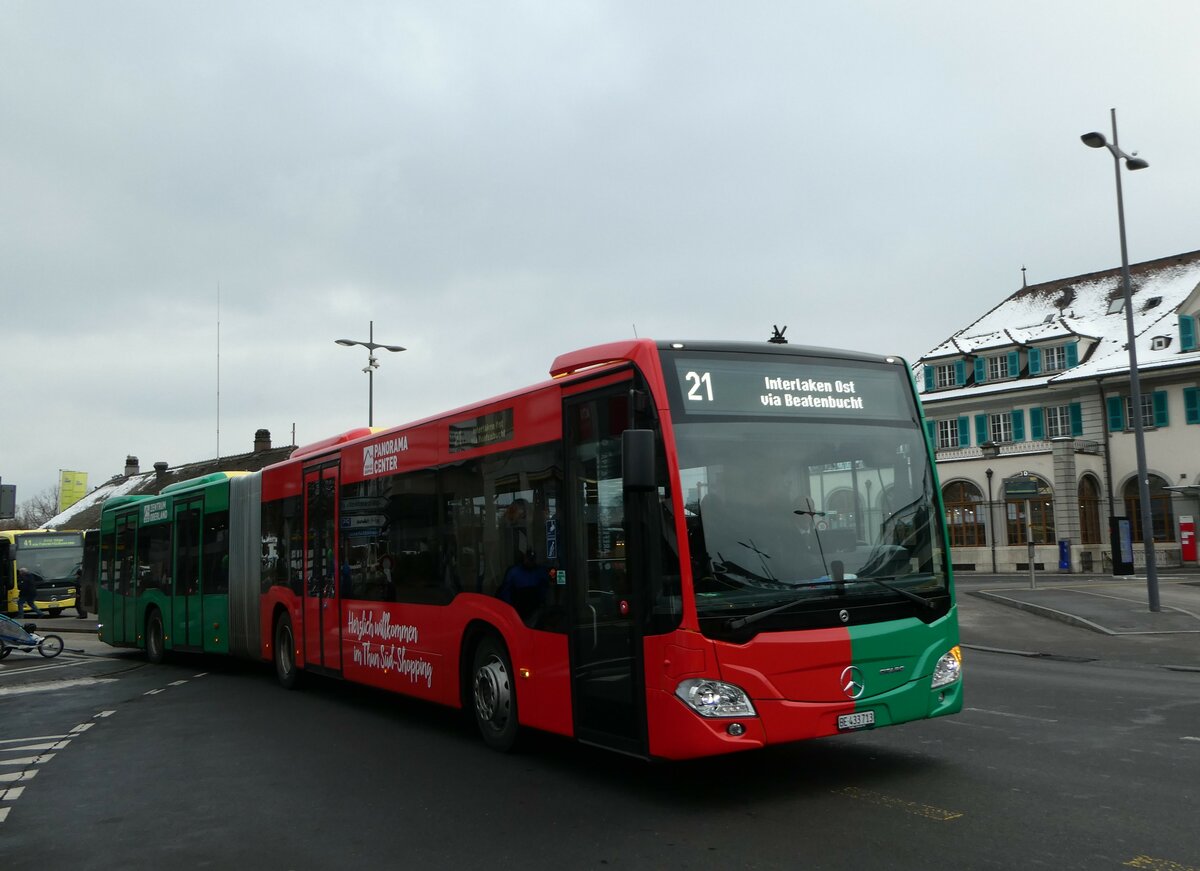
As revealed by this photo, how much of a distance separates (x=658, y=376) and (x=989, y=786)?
3.46 meters

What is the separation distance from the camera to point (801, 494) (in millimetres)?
7320

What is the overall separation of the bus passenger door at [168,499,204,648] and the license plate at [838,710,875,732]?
13366 mm

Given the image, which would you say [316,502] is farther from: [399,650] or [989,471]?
[989,471]

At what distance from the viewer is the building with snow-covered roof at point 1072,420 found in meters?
A: 45.4

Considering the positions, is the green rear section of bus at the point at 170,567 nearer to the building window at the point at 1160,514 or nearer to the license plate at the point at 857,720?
the license plate at the point at 857,720

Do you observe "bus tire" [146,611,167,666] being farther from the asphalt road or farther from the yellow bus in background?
the yellow bus in background

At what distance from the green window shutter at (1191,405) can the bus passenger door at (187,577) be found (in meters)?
41.2

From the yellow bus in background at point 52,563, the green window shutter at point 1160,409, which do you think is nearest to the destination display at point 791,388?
the yellow bus in background at point 52,563

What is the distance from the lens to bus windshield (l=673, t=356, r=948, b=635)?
6.98m

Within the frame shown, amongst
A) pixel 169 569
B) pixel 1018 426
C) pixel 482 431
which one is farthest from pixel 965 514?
pixel 482 431

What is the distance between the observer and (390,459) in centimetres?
1168

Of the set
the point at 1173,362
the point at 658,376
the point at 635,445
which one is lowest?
the point at 635,445

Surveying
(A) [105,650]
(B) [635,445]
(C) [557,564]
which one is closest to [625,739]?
(C) [557,564]

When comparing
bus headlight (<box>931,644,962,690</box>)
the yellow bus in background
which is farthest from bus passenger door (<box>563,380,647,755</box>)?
the yellow bus in background
